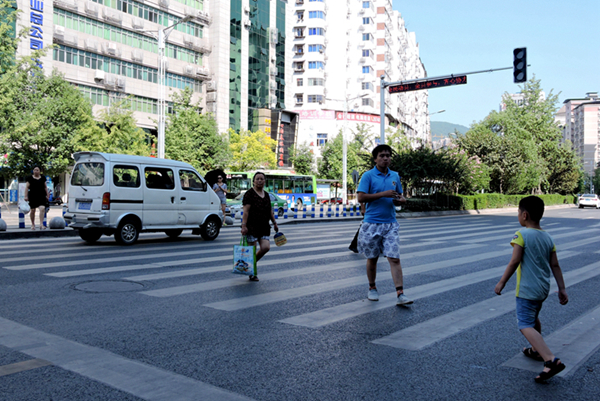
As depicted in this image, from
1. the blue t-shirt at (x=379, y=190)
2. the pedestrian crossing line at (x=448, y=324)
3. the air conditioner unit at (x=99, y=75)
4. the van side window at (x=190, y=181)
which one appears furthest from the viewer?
the air conditioner unit at (x=99, y=75)

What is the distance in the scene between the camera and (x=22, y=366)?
4027mm

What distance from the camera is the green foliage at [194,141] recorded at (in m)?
41.8

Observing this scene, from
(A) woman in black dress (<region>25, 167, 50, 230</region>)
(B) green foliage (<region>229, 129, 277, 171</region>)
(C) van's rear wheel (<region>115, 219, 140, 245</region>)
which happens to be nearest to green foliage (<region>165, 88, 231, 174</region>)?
(B) green foliage (<region>229, 129, 277, 171</region>)

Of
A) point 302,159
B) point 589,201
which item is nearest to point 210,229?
point 589,201

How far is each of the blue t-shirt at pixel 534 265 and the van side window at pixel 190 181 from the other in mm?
10903

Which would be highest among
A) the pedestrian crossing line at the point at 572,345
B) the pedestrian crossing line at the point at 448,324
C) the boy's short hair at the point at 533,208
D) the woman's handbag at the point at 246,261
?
the boy's short hair at the point at 533,208

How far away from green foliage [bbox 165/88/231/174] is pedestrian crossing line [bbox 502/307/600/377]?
124ft

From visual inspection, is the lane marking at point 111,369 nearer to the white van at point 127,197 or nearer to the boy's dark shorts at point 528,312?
the boy's dark shorts at point 528,312

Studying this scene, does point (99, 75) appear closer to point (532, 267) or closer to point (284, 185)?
point (284, 185)

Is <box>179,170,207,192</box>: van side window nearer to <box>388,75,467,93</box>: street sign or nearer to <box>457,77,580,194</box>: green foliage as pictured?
<box>388,75,467,93</box>: street sign

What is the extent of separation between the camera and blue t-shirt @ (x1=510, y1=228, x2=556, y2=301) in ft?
13.3

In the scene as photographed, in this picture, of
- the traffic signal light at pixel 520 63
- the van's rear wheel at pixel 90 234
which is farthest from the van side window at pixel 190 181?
the traffic signal light at pixel 520 63

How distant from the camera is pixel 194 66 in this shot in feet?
184

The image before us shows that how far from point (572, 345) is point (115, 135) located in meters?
39.3
